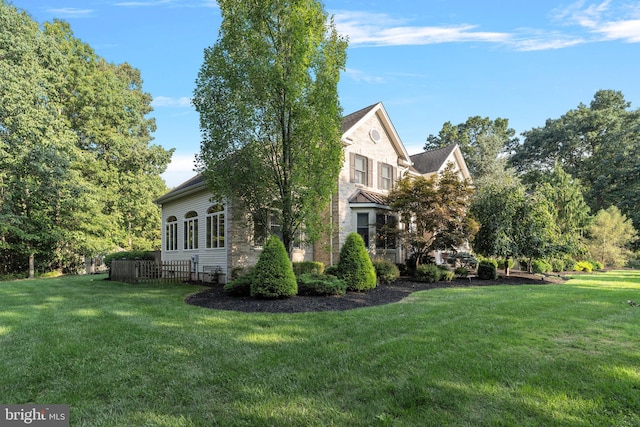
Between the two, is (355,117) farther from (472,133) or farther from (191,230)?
(472,133)

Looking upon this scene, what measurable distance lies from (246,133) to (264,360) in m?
7.91

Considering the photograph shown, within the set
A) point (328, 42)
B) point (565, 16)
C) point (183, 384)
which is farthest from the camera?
point (328, 42)

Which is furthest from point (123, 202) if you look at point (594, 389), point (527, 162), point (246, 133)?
point (527, 162)

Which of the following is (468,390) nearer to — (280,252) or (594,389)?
(594,389)

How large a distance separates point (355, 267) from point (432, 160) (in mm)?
14738

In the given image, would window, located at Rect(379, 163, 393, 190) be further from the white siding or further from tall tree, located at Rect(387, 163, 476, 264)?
the white siding

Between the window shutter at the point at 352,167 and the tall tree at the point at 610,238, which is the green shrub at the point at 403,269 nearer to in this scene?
the window shutter at the point at 352,167

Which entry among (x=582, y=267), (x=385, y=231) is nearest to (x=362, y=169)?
(x=385, y=231)

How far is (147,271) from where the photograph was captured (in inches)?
575

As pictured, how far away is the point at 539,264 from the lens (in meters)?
18.4

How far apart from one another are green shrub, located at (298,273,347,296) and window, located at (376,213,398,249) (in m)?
5.63

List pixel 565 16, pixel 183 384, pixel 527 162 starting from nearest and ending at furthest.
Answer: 1. pixel 183 384
2. pixel 565 16
3. pixel 527 162

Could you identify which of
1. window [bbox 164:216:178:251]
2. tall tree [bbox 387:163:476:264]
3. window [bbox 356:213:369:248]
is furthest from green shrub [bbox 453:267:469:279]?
window [bbox 164:216:178:251]

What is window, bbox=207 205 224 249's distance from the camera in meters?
13.7
